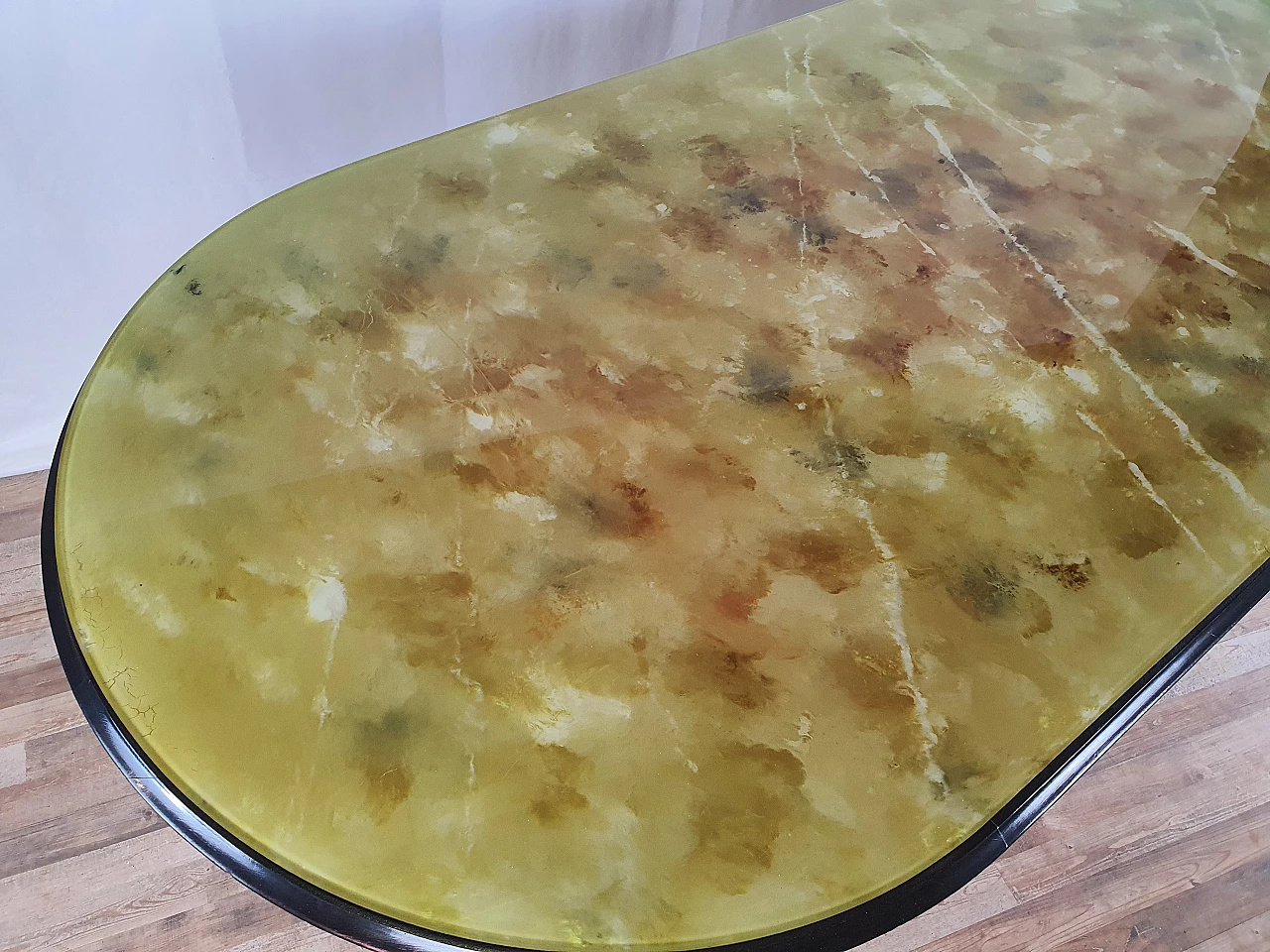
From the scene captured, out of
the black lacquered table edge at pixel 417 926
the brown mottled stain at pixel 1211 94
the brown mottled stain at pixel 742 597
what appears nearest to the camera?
the black lacquered table edge at pixel 417 926

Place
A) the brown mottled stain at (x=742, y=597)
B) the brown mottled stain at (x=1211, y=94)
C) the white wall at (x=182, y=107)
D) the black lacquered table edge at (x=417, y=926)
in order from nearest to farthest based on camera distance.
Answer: the black lacquered table edge at (x=417, y=926), the brown mottled stain at (x=742, y=597), the brown mottled stain at (x=1211, y=94), the white wall at (x=182, y=107)

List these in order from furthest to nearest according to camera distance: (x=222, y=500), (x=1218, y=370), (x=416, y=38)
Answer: (x=416, y=38)
(x=1218, y=370)
(x=222, y=500)

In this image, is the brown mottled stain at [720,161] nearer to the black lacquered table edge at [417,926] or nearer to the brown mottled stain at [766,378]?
the brown mottled stain at [766,378]

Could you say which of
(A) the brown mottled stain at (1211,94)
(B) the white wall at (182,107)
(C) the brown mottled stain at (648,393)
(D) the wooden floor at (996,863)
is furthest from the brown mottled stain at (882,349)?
(B) the white wall at (182,107)

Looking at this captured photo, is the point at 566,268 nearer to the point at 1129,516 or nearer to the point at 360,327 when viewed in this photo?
the point at 360,327

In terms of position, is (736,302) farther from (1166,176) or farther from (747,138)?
(1166,176)

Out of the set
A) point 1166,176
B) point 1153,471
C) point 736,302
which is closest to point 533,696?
point 736,302
